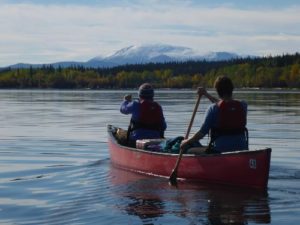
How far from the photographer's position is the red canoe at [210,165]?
1263 cm

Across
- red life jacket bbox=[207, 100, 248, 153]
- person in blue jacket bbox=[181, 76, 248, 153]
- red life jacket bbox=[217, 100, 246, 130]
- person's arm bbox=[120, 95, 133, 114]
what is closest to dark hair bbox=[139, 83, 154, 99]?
person's arm bbox=[120, 95, 133, 114]

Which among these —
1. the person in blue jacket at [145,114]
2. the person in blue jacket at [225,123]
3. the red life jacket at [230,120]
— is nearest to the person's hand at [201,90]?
the person in blue jacket at [225,123]

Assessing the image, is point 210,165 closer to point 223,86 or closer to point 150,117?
point 223,86

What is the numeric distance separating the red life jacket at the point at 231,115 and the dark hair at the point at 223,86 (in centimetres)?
19

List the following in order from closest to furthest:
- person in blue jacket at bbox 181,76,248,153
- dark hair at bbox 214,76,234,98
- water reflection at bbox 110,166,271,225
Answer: water reflection at bbox 110,166,271,225, dark hair at bbox 214,76,234,98, person in blue jacket at bbox 181,76,248,153

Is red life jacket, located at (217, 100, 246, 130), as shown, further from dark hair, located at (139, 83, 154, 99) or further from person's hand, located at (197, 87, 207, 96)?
dark hair, located at (139, 83, 154, 99)

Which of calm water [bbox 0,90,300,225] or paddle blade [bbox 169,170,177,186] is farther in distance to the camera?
paddle blade [bbox 169,170,177,186]

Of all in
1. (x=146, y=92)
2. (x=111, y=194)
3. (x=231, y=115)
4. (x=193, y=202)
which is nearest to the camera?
(x=193, y=202)

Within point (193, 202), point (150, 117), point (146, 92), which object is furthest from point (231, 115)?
point (150, 117)

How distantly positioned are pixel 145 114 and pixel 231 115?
352 cm

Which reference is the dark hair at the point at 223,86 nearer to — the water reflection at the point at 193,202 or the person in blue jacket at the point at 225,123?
the person in blue jacket at the point at 225,123

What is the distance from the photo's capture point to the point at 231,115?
13.5 m

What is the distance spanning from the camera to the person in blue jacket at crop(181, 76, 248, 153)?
13367mm

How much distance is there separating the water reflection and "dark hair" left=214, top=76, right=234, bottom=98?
70.9 inches
